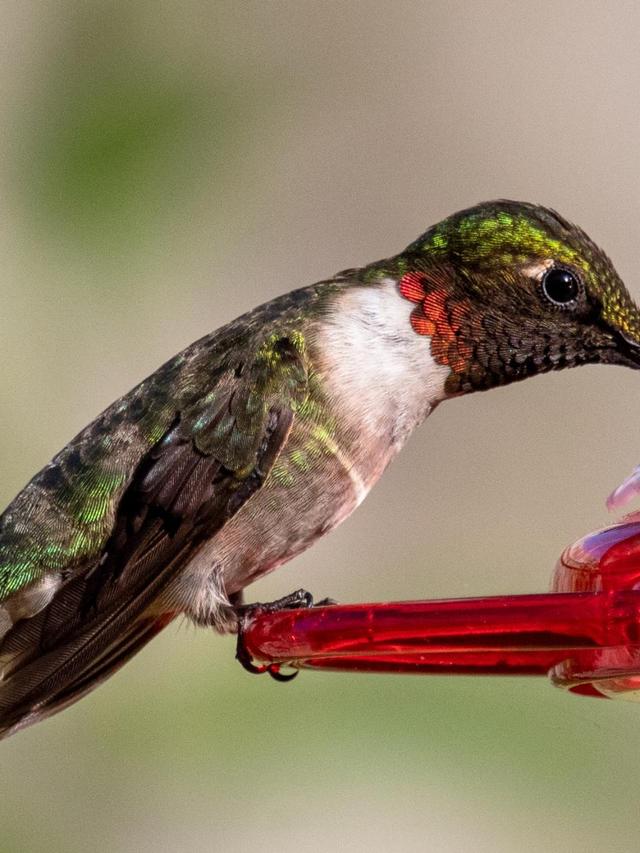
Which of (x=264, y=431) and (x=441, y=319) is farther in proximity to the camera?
(x=441, y=319)

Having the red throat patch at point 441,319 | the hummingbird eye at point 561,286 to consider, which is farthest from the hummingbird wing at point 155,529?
the hummingbird eye at point 561,286

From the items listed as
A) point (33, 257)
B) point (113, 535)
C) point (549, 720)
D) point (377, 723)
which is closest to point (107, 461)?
point (113, 535)

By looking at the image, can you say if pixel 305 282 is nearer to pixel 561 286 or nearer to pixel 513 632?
pixel 561 286

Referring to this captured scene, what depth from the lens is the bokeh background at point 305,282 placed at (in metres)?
3.61

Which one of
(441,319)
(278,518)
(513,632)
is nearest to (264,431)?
(278,518)

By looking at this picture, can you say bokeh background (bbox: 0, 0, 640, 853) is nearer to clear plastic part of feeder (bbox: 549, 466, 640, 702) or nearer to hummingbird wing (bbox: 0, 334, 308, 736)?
hummingbird wing (bbox: 0, 334, 308, 736)

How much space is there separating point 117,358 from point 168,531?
2094 mm

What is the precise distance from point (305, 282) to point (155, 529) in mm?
2624

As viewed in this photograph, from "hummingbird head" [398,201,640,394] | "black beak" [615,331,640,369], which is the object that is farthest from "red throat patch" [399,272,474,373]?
"black beak" [615,331,640,369]

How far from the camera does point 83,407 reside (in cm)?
403

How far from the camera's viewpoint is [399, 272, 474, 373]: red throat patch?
236 cm

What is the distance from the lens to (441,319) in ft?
7.87

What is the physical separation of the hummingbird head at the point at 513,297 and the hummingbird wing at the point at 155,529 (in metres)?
0.30

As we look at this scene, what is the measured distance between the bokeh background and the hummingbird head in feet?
3.43
